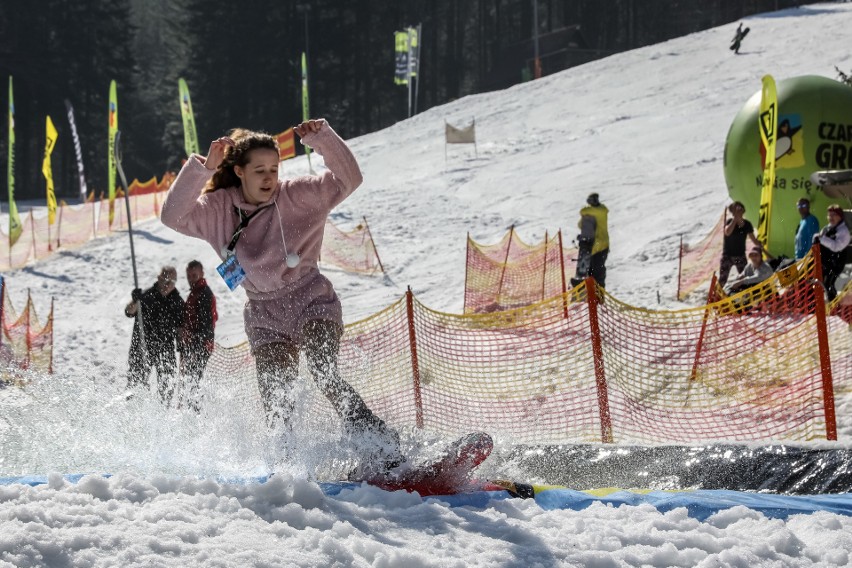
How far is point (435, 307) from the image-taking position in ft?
45.4

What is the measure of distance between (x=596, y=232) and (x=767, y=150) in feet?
8.62

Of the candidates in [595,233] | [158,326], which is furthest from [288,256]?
[595,233]

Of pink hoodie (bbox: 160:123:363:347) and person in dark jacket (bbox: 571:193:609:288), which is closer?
pink hoodie (bbox: 160:123:363:347)

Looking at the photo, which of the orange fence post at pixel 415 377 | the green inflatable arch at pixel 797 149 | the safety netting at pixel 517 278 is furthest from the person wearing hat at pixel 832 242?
the orange fence post at pixel 415 377

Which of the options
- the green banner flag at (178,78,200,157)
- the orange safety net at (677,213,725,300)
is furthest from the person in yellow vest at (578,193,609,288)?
the green banner flag at (178,78,200,157)

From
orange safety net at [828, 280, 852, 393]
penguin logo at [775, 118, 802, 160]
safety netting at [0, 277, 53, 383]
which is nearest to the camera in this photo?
orange safety net at [828, 280, 852, 393]

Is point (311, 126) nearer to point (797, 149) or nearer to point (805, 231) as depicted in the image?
point (805, 231)

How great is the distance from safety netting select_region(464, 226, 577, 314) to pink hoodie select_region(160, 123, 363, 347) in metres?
8.22

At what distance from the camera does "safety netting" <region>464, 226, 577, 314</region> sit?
1266 cm

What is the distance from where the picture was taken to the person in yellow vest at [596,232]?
1207 centimetres

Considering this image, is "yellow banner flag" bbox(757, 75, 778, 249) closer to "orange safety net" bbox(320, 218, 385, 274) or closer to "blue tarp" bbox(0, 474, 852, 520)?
"blue tarp" bbox(0, 474, 852, 520)

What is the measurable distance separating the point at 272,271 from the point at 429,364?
3.37m

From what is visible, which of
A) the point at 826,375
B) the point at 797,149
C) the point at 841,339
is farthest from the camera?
the point at 797,149

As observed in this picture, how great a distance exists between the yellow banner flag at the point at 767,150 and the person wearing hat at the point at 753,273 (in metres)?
0.13
